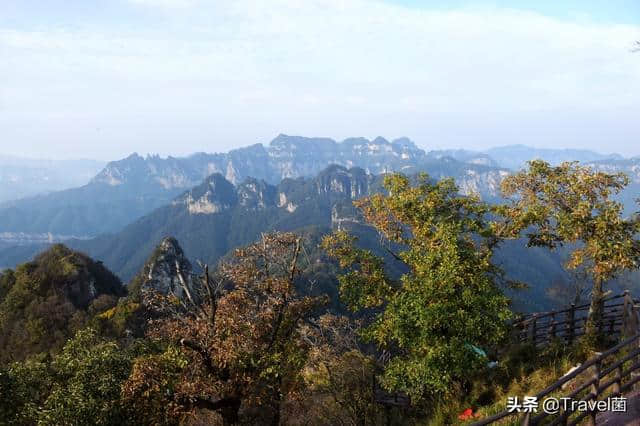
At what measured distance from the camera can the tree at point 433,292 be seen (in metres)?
13.7

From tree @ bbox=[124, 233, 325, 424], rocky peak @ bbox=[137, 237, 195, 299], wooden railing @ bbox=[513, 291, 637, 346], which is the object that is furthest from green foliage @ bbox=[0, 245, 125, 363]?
wooden railing @ bbox=[513, 291, 637, 346]

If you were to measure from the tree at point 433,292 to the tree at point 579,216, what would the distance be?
1658mm

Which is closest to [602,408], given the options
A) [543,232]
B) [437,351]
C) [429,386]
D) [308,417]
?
[437,351]

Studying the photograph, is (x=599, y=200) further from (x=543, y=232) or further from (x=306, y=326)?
(x=306, y=326)

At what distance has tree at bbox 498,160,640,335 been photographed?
15.1 metres

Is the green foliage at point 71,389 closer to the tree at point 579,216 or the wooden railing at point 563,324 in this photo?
the wooden railing at point 563,324

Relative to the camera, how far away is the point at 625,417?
907 centimetres

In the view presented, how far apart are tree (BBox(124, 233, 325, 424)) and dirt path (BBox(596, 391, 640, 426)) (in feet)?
27.2

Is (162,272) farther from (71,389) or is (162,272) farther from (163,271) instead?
(71,389)

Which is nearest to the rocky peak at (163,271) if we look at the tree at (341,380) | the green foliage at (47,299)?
the green foliage at (47,299)

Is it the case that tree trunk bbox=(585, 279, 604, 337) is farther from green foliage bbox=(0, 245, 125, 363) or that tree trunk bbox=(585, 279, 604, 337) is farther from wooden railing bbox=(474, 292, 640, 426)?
green foliage bbox=(0, 245, 125, 363)

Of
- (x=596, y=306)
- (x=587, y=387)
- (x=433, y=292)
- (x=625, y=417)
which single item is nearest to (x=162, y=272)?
(x=433, y=292)

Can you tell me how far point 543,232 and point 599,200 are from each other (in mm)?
2280

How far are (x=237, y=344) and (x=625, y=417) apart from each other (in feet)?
31.0
